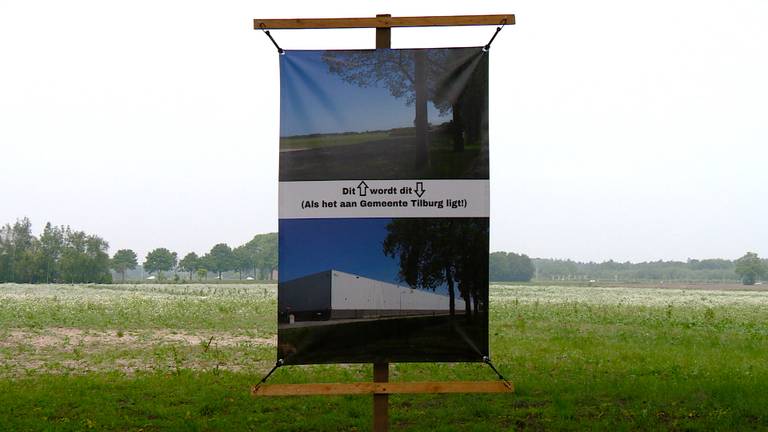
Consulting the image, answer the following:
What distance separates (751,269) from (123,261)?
12695 centimetres

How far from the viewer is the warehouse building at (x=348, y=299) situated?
24.0ft

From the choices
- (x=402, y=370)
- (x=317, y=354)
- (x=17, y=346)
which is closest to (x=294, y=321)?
(x=317, y=354)

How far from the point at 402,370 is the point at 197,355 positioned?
628cm

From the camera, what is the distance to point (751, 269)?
139 m

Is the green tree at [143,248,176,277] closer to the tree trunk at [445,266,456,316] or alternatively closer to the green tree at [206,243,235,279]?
the green tree at [206,243,235,279]

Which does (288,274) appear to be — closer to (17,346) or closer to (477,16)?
(477,16)

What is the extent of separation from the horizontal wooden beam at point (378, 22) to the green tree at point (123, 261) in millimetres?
147502

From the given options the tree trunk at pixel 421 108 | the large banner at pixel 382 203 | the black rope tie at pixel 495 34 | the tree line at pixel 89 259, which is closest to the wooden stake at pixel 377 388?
the large banner at pixel 382 203

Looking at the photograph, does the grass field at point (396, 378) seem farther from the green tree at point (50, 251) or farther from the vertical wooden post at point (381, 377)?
the green tree at point (50, 251)

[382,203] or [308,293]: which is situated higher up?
[382,203]

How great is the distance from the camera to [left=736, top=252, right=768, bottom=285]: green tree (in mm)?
138000

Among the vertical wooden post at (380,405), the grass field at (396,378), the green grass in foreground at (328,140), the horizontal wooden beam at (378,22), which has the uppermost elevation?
the horizontal wooden beam at (378,22)

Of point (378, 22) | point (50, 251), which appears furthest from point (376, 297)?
point (50, 251)

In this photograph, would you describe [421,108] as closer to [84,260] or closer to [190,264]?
[84,260]
